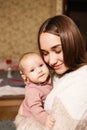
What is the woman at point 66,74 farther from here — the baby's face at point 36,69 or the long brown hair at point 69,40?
the baby's face at point 36,69

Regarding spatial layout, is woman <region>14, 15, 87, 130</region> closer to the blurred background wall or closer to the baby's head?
the baby's head

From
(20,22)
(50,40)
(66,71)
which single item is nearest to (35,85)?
(66,71)

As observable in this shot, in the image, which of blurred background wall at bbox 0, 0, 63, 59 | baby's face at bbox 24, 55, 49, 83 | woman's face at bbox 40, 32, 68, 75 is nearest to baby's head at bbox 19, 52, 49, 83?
baby's face at bbox 24, 55, 49, 83

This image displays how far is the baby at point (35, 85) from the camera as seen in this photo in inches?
48.0

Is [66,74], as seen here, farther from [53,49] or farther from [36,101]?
[36,101]

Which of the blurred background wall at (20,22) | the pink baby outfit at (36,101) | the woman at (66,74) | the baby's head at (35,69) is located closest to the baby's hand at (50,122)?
the woman at (66,74)

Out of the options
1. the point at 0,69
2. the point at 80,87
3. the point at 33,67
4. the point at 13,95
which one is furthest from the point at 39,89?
the point at 0,69

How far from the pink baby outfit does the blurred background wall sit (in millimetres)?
2642

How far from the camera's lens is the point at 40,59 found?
1403 millimetres

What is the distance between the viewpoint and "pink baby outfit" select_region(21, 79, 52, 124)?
1147 mm

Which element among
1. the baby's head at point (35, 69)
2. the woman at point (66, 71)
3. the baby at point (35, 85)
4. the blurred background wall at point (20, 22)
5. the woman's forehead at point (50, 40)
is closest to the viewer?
the woman at point (66, 71)

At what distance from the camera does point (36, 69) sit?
1398 millimetres

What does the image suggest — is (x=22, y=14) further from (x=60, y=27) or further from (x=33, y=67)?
(x=60, y=27)

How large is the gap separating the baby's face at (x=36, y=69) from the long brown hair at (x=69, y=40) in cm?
27
